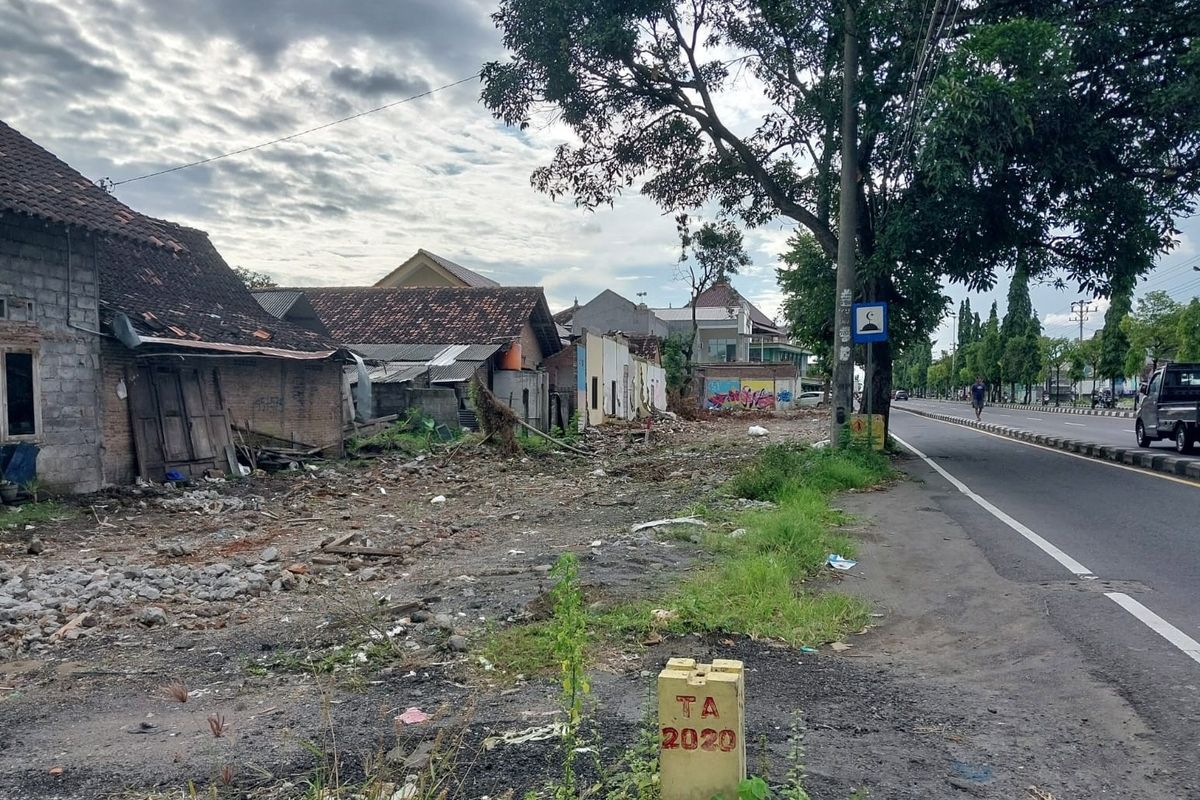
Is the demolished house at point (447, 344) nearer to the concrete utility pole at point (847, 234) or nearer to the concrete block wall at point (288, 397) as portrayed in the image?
the concrete block wall at point (288, 397)

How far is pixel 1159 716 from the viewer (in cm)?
378

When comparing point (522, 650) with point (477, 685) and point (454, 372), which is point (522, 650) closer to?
point (477, 685)

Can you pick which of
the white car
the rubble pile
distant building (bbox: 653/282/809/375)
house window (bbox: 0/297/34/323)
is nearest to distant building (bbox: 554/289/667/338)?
distant building (bbox: 653/282/809/375)

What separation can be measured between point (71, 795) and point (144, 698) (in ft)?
4.20

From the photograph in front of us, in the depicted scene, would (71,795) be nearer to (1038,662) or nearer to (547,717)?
(547,717)

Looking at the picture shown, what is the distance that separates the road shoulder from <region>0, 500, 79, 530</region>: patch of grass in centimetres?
1016

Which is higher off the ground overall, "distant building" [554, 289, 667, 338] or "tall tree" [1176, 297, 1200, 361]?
"distant building" [554, 289, 667, 338]

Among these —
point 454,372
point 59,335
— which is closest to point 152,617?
point 59,335

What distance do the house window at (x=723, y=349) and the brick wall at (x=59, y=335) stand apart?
60307mm

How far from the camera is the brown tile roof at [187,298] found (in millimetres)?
14086

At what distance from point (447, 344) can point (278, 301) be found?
17.0 feet

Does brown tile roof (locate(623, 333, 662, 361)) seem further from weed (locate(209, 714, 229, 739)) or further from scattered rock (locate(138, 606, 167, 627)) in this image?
weed (locate(209, 714, 229, 739))

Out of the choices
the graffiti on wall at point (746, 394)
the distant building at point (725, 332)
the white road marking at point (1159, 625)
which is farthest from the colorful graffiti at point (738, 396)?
the white road marking at point (1159, 625)

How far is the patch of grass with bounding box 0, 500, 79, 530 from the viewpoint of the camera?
10219mm
